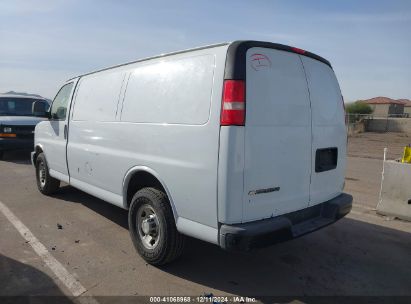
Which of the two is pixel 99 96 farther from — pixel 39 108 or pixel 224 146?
pixel 224 146

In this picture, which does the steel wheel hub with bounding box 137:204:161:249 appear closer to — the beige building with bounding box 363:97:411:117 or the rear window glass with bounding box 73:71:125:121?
the rear window glass with bounding box 73:71:125:121

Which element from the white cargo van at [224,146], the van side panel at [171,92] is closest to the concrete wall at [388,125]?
the white cargo van at [224,146]

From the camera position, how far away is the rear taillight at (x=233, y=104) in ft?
10.3

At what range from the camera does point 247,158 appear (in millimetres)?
3172

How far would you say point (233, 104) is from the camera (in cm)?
314

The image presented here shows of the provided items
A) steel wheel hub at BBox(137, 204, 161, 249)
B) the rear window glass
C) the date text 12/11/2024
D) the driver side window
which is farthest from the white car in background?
the date text 12/11/2024

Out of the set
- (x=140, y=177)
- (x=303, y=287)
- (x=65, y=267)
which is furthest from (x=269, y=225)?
(x=65, y=267)

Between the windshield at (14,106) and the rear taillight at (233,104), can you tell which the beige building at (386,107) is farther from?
the rear taillight at (233,104)

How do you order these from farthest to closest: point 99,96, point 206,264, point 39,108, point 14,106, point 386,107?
point 386,107, point 14,106, point 39,108, point 99,96, point 206,264

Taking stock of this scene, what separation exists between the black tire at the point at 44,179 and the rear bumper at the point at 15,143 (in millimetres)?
→ 4866

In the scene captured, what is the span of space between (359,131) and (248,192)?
1396 inches

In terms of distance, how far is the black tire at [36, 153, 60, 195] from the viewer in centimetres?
675

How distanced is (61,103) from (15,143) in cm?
609

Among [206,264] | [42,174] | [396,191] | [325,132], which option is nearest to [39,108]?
[42,174]
